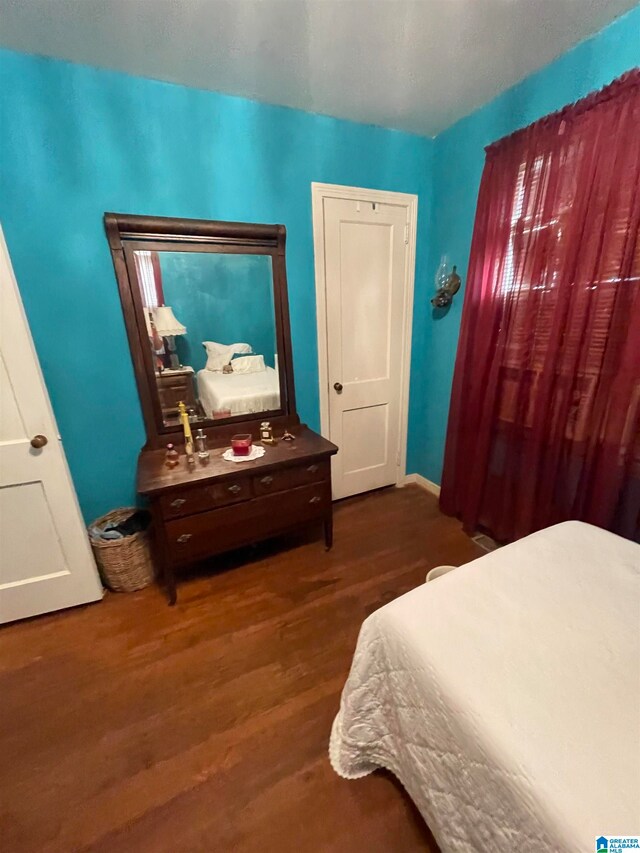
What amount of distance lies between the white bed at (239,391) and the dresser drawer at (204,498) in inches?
20.1

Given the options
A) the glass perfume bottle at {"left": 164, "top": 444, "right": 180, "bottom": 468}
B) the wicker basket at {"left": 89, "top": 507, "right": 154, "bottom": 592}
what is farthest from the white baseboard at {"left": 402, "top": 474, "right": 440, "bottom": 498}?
the wicker basket at {"left": 89, "top": 507, "right": 154, "bottom": 592}

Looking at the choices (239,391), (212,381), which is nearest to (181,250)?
(212,381)

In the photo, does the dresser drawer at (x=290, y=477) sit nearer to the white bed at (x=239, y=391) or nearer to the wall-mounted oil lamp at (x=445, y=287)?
the white bed at (x=239, y=391)

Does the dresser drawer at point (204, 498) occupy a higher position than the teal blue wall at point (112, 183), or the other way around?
the teal blue wall at point (112, 183)

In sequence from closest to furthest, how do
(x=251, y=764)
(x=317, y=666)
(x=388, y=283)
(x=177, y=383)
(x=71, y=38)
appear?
(x=251, y=764) → (x=71, y=38) → (x=317, y=666) → (x=177, y=383) → (x=388, y=283)

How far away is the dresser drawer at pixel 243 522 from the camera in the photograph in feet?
5.84

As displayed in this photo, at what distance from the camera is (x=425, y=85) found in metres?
1.75

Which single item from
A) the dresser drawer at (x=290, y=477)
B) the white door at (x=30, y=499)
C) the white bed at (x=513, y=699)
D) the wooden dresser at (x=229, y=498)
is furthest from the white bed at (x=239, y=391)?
the white bed at (x=513, y=699)

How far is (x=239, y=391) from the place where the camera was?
217cm

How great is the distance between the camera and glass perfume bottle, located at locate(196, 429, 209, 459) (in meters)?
1.92

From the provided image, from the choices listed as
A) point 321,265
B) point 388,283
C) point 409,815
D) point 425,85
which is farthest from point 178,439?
point 425,85

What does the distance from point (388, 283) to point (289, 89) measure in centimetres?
114

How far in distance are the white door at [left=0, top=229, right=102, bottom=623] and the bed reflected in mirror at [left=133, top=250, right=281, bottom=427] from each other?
21.5 inches

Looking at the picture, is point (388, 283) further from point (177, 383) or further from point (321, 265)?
point (177, 383)
